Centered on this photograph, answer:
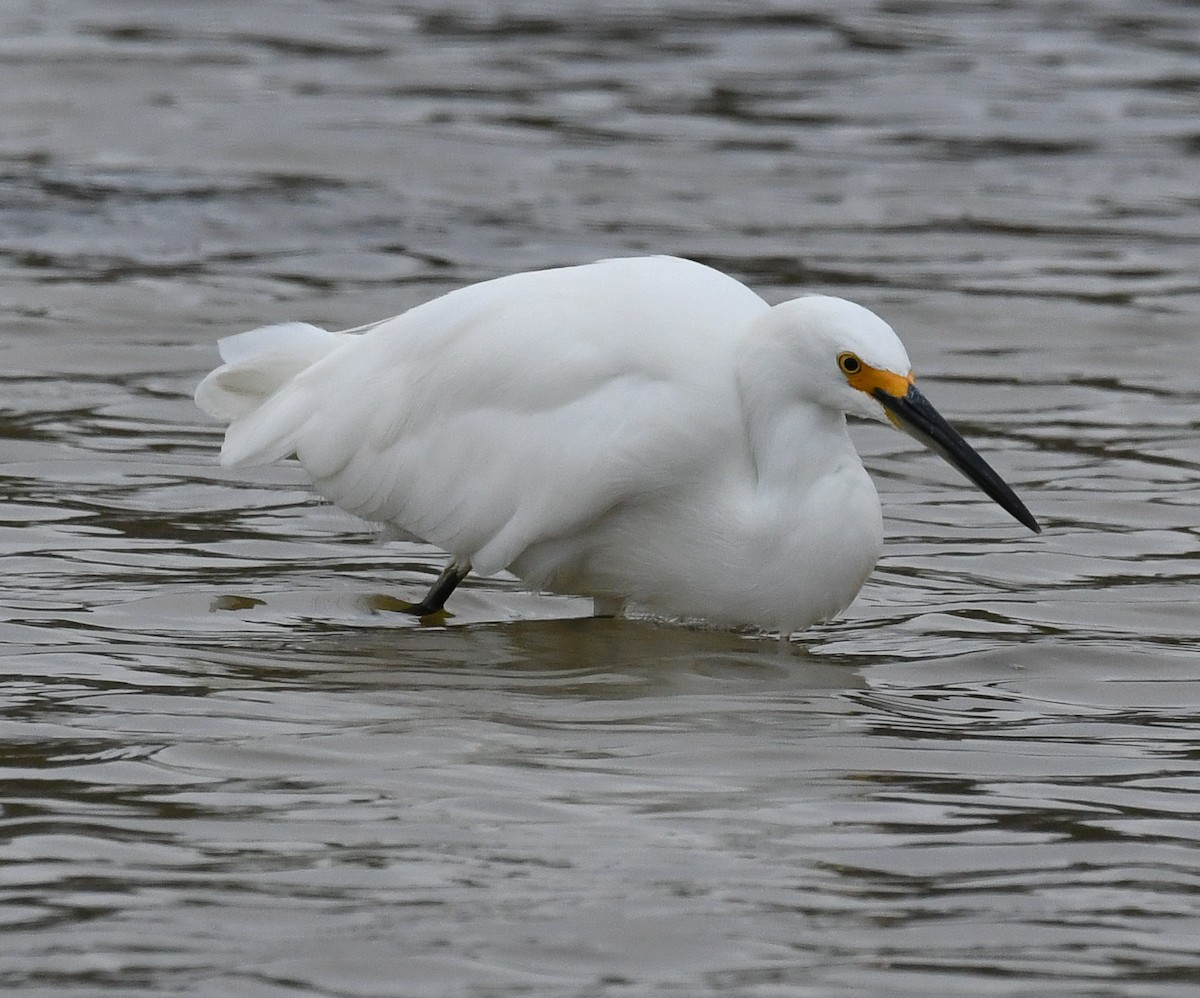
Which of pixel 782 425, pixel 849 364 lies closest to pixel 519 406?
pixel 782 425

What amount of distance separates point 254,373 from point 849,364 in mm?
2184

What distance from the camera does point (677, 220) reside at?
1396 cm

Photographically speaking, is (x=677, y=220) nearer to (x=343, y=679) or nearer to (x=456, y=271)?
(x=456, y=271)

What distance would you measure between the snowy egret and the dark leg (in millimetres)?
10

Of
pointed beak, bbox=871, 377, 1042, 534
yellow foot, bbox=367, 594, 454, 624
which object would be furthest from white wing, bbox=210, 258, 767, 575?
pointed beak, bbox=871, 377, 1042, 534

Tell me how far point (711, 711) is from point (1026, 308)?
6341mm

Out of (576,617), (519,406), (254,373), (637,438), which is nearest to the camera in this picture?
(637,438)

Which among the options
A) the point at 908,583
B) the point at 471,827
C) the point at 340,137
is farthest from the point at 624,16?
the point at 471,827

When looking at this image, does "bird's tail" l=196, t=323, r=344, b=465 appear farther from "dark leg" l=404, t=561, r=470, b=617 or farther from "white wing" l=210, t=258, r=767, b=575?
"dark leg" l=404, t=561, r=470, b=617

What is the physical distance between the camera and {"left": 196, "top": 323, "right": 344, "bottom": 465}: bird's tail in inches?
304

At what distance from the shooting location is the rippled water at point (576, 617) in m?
4.53

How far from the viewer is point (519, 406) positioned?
7117 mm

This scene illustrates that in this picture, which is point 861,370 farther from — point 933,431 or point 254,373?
point 254,373

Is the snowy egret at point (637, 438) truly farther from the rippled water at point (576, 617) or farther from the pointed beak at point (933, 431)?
the rippled water at point (576, 617)
